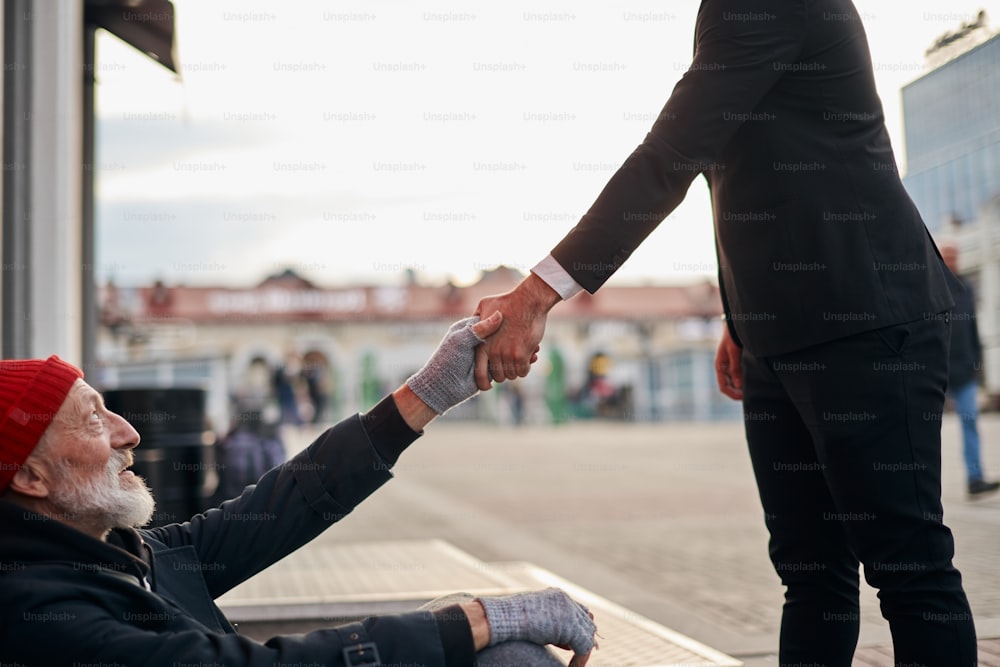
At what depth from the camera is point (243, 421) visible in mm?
6328

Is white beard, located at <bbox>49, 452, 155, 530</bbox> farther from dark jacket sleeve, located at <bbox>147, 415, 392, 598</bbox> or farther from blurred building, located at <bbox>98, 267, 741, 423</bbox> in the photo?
blurred building, located at <bbox>98, 267, 741, 423</bbox>

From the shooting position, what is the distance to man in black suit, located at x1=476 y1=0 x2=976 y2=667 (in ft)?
5.78

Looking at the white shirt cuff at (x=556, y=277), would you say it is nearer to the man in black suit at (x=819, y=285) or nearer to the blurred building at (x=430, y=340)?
the man in black suit at (x=819, y=285)

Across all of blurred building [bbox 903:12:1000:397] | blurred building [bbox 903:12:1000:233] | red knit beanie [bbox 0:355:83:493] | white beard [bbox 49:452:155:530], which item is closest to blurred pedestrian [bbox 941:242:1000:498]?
blurred building [bbox 903:12:1000:397]

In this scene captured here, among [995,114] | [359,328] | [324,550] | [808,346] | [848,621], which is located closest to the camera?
[808,346]

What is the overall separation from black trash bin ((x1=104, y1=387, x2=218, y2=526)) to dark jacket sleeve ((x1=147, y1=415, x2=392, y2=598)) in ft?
9.48

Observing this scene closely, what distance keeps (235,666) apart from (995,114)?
296 cm

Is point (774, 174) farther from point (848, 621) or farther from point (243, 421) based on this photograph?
point (243, 421)

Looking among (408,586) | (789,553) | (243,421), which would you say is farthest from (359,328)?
(789,553)

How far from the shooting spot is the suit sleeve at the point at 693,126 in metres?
1.86

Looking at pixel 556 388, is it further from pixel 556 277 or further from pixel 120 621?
pixel 120 621

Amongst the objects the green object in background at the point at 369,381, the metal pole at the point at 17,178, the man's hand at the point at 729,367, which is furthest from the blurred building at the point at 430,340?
the man's hand at the point at 729,367

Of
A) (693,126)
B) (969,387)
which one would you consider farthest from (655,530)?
(693,126)

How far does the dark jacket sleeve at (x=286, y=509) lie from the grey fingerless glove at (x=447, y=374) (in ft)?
0.47
